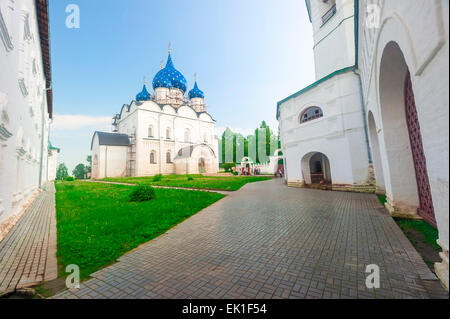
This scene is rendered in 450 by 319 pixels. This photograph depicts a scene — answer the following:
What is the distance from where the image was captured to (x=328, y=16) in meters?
12.9

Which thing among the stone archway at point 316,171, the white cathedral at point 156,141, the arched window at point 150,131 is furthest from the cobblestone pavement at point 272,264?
the arched window at point 150,131

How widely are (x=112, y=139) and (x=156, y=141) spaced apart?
7.19m

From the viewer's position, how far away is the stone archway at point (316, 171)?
12.8 metres

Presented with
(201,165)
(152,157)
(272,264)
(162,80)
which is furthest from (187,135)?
(272,264)

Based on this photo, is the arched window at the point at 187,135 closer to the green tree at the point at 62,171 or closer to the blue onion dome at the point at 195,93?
the blue onion dome at the point at 195,93

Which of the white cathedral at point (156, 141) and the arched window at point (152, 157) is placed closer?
the white cathedral at point (156, 141)

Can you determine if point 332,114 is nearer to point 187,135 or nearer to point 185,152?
point 185,152

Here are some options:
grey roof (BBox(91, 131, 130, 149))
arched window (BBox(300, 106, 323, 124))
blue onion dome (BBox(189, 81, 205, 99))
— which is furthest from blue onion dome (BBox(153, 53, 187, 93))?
arched window (BBox(300, 106, 323, 124))

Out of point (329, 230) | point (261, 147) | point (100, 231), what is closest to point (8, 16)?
point (100, 231)

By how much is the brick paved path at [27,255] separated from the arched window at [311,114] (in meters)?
13.0

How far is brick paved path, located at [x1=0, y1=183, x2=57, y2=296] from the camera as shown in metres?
2.83

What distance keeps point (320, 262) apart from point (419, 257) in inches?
64.9

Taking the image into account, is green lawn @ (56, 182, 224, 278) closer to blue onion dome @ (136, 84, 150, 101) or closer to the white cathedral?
the white cathedral

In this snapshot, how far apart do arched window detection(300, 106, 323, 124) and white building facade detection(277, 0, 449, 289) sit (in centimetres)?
20
